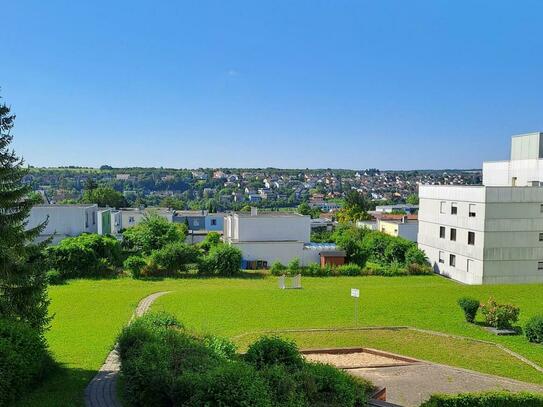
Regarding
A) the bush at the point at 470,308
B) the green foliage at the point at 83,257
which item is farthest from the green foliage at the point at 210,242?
the bush at the point at 470,308

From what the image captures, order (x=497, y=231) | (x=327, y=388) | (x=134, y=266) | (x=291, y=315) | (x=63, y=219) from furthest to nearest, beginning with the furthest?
1. (x=63, y=219)
2. (x=134, y=266)
3. (x=497, y=231)
4. (x=291, y=315)
5. (x=327, y=388)

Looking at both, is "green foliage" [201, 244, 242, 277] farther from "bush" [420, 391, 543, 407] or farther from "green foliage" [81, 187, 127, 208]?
"green foliage" [81, 187, 127, 208]

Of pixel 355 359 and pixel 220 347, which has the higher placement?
pixel 220 347

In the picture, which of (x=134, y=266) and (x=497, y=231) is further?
(x=134, y=266)

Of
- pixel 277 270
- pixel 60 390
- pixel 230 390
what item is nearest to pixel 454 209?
pixel 277 270

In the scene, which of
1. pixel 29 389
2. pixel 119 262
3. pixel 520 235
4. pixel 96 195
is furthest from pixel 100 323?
pixel 96 195

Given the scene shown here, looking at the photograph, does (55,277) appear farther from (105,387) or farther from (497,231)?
(497,231)

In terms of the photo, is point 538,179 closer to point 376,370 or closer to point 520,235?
point 520,235

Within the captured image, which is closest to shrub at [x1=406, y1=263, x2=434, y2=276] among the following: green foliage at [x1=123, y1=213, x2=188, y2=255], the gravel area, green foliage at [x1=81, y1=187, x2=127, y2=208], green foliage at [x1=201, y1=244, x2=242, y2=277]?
green foliage at [x1=201, y1=244, x2=242, y2=277]
